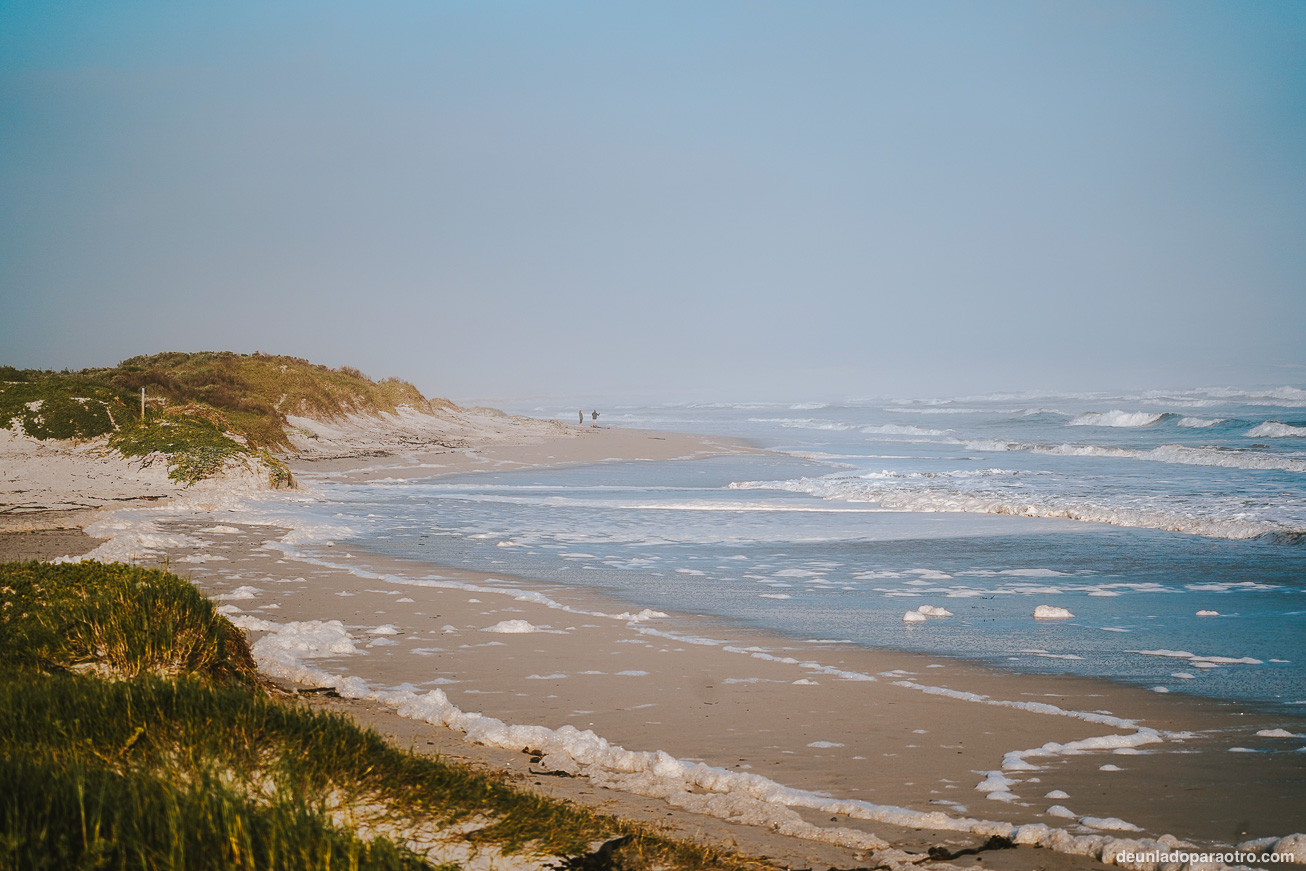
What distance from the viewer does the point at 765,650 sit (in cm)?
720

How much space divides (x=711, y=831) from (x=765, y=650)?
11.6ft

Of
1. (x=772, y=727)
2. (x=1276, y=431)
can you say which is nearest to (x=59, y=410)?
(x=772, y=727)

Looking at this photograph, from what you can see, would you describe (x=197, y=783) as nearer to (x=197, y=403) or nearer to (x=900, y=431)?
(x=197, y=403)

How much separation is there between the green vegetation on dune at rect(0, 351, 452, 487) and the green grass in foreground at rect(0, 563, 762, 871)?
46.1 feet

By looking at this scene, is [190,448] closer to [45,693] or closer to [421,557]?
[421,557]

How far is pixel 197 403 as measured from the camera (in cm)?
2311

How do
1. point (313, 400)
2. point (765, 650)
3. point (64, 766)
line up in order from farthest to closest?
point (313, 400) < point (765, 650) < point (64, 766)

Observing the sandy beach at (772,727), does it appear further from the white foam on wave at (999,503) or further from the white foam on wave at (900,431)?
the white foam on wave at (900,431)

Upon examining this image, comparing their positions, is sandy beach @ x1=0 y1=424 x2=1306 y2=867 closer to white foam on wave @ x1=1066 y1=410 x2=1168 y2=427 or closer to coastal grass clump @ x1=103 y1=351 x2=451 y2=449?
coastal grass clump @ x1=103 y1=351 x2=451 y2=449

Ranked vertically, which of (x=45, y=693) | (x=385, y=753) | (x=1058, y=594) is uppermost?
(x=45, y=693)

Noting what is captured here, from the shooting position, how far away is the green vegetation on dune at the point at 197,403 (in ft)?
58.5

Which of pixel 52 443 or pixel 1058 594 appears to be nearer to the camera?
pixel 1058 594

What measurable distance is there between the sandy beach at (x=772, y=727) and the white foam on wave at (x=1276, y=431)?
44.7 m

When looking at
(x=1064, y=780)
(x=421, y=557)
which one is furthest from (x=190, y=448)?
(x=1064, y=780)
